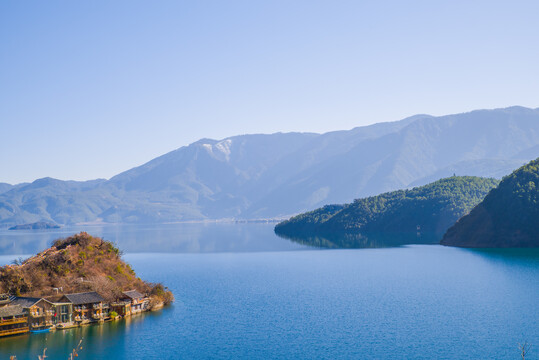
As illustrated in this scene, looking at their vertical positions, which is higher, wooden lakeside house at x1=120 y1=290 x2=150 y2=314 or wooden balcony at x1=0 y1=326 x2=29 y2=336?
wooden lakeside house at x1=120 y1=290 x2=150 y2=314

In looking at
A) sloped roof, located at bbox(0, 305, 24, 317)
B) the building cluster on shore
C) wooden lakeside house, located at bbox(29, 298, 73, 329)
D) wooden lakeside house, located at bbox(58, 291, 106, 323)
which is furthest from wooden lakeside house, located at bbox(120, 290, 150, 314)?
sloped roof, located at bbox(0, 305, 24, 317)

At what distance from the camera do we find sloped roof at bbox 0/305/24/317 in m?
50.5

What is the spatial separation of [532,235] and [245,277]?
70452mm

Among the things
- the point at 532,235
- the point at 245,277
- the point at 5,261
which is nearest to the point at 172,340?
the point at 245,277

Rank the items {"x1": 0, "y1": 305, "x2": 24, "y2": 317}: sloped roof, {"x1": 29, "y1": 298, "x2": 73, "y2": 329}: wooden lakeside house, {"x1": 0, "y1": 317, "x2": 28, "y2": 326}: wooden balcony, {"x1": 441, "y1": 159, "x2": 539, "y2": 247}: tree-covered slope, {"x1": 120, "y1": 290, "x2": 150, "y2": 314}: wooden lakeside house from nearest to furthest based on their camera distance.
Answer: {"x1": 0, "y1": 317, "x2": 28, "y2": 326}: wooden balcony
{"x1": 0, "y1": 305, "x2": 24, "y2": 317}: sloped roof
{"x1": 29, "y1": 298, "x2": 73, "y2": 329}: wooden lakeside house
{"x1": 120, "y1": 290, "x2": 150, "y2": 314}: wooden lakeside house
{"x1": 441, "y1": 159, "x2": 539, "y2": 247}: tree-covered slope

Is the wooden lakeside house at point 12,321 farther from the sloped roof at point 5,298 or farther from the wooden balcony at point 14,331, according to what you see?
the sloped roof at point 5,298

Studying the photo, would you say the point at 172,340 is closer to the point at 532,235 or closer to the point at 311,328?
the point at 311,328

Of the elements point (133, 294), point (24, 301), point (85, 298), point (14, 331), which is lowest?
point (14, 331)

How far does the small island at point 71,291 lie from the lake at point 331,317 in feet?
5.89

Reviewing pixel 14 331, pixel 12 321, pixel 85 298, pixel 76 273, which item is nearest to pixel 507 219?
pixel 76 273

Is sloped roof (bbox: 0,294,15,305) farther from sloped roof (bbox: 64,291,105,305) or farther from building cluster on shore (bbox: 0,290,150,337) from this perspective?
sloped roof (bbox: 64,291,105,305)

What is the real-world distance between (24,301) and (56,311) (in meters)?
3.21

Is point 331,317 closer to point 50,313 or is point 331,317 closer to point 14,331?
point 50,313

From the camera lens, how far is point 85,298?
55.4 m
